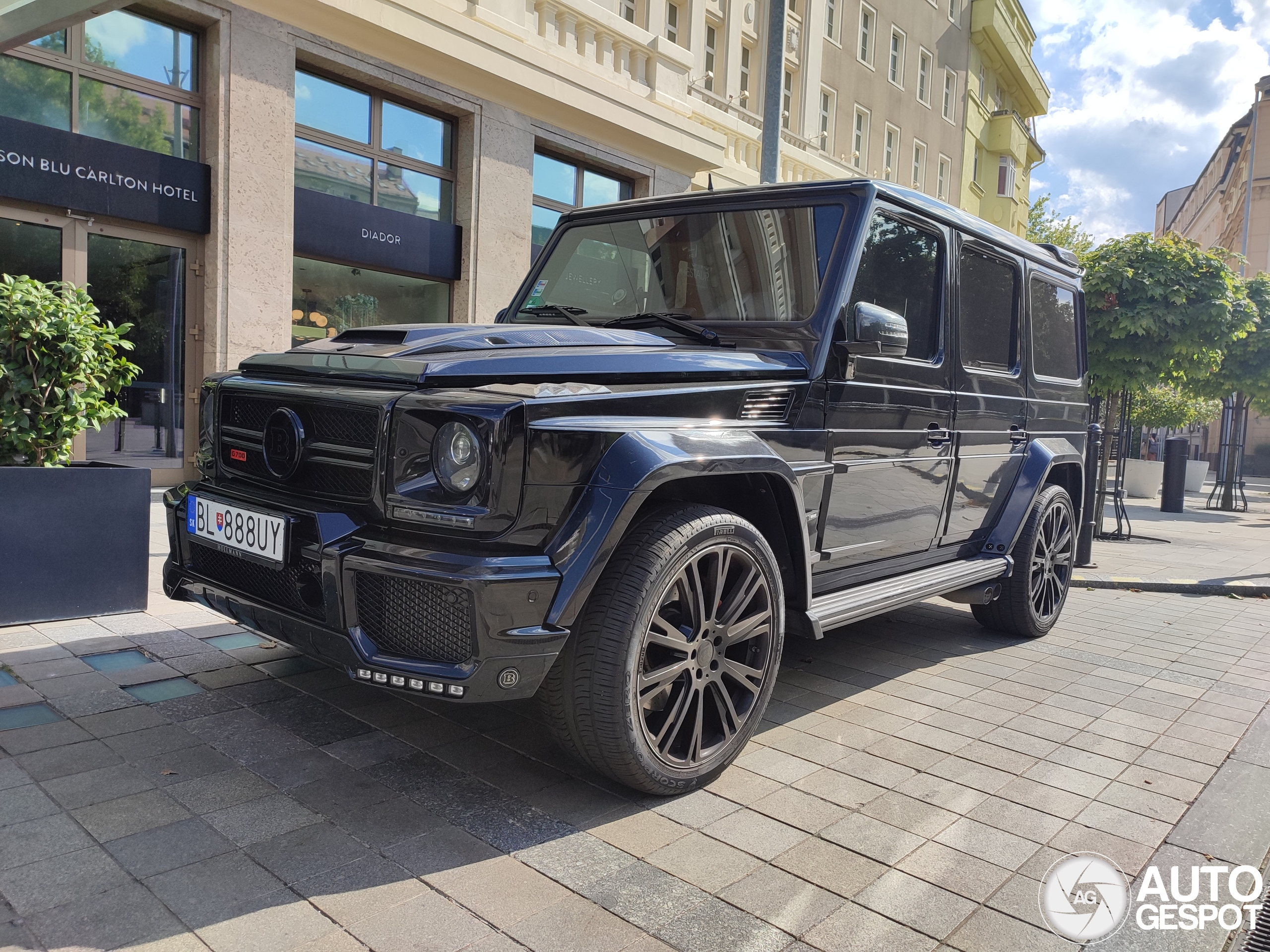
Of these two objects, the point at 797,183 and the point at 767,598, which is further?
the point at 797,183

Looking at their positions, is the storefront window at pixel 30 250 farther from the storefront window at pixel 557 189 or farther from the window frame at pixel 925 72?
the window frame at pixel 925 72

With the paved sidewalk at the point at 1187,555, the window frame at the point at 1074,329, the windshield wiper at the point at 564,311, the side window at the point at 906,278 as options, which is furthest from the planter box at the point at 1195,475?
the windshield wiper at the point at 564,311

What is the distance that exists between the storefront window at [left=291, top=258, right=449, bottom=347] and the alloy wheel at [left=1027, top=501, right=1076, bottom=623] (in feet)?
23.2

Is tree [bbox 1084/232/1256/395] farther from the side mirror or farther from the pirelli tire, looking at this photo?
the pirelli tire

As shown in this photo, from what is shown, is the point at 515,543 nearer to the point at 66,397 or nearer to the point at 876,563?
the point at 876,563

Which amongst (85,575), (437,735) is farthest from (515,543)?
(85,575)

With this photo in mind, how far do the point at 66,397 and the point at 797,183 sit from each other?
3.41m

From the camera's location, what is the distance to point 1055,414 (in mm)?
5461

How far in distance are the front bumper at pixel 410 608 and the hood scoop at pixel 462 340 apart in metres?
0.63

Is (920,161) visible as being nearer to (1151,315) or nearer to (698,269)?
(1151,315)

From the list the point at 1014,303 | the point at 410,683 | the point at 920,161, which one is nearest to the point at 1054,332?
the point at 1014,303

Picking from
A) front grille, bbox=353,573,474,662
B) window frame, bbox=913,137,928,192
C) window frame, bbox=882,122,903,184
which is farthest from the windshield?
window frame, bbox=913,137,928,192

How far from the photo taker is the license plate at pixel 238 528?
107 inches

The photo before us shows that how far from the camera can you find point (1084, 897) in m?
2.44
